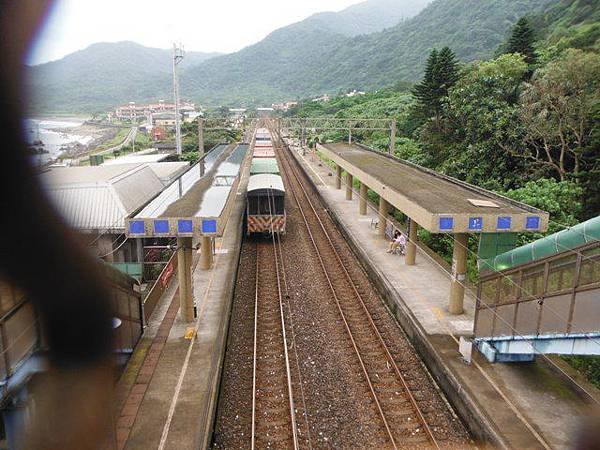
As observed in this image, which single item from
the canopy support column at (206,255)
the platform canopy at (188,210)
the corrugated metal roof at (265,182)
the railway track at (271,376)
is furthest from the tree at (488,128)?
the canopy support column at (206,255)

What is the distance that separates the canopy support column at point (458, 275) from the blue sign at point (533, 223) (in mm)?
1260

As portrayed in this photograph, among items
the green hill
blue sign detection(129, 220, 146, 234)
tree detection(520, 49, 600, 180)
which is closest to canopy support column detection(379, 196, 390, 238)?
tree detection(520, 49, 600, 180)

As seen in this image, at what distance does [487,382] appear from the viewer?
27.2 ft

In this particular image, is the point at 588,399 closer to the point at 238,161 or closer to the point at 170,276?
the point at 170,276

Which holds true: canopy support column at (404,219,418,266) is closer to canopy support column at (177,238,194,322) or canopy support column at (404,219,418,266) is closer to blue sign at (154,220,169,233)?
canopy support column at (177,238,194,322)

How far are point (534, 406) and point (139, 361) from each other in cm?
681

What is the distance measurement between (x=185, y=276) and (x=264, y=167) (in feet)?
41.8

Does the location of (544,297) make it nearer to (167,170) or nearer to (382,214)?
(382,214)

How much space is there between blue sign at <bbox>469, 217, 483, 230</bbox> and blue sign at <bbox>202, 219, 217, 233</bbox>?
5210 mm

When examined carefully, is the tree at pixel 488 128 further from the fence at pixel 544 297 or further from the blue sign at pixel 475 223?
the fence at pixel 544 297

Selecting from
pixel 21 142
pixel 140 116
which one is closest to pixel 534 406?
pixel 21 142

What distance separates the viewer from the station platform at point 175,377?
6.96 meters

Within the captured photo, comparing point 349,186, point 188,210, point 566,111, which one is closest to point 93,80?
point 349,186

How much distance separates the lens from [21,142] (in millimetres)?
3201
